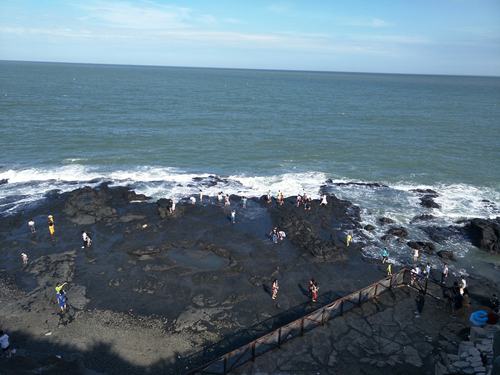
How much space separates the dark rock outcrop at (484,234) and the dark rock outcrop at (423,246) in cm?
419

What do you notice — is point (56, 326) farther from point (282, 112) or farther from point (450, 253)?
point (282, 112)

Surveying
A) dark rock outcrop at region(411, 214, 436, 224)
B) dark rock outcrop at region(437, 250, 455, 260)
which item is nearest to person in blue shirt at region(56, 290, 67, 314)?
dark rock outcrop at region(437, 250, 455, 260)

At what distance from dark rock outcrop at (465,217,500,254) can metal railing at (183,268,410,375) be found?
11.8 m

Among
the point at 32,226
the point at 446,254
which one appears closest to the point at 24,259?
the point at 32,226

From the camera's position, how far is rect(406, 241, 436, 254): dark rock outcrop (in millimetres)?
31469

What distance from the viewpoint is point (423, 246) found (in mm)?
31906

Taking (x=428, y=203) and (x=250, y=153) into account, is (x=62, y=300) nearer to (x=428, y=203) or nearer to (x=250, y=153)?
(x=428, y=203)

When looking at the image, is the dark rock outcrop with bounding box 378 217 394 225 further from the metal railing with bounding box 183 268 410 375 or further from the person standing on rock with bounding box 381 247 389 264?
the metal railing with bounding box 183 268 410 375

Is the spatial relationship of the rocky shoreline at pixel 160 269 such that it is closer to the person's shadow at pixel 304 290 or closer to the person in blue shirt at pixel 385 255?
the person's shadow at pixel 304 290

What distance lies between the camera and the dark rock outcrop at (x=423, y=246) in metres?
31.5

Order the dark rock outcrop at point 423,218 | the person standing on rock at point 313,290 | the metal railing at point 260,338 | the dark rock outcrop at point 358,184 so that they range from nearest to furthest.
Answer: the metal railing at point 260,338, the person standing on rock at point 313,290, the dark rock outcrop at point 423,218, the dark rock outcrop at point 358,184

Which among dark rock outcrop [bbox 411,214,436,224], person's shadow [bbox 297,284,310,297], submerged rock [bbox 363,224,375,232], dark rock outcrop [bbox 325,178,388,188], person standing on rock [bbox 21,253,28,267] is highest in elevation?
dark rock outcrop [bbox 325,178,388,188]

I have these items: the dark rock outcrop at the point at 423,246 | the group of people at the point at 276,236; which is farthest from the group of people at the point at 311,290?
the dark rock outcrop at the point at 423,246

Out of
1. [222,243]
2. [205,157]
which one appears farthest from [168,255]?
[205,157]
